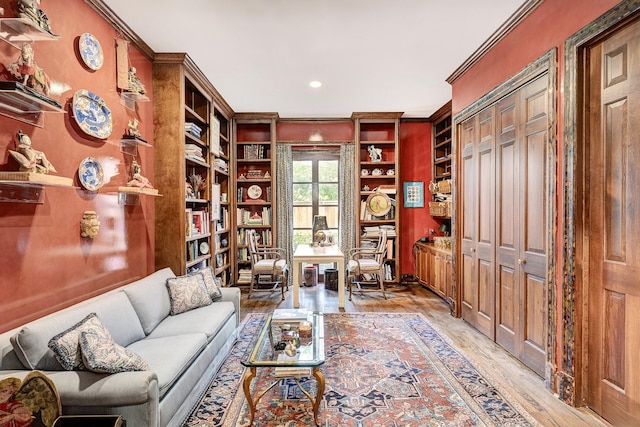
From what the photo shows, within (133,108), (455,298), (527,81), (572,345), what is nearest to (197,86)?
(133,108)

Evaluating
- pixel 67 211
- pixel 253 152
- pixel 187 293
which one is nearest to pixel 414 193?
pixel 253 152

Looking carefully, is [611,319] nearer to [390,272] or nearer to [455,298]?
[455,298]

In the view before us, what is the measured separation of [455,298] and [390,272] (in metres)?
1.82

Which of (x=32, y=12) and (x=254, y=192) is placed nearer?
(x=32, y=12)

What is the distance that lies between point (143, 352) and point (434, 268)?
4.19 meters

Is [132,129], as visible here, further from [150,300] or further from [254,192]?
[254,192]

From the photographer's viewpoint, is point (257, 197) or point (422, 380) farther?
point (257, 197)

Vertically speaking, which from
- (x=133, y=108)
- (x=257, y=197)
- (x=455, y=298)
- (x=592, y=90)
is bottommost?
(x=455, y=298)

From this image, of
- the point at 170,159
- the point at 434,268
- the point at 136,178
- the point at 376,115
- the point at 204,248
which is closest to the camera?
the point at 136,178

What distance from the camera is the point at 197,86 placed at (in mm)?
4035

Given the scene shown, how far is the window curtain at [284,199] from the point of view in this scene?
588cm

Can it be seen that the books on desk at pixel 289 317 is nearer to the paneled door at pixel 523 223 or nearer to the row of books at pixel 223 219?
the paneled door at pixel 523 223

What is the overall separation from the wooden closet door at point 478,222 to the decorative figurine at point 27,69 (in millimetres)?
3655

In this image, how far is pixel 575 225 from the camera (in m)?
2.24
